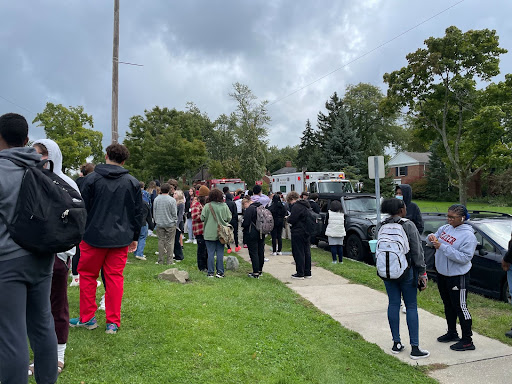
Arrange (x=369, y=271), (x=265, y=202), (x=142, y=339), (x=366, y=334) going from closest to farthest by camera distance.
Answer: (x=142, y=339)
(x=366, y=334)
(x=369, y=271)
(x=265, y=202)

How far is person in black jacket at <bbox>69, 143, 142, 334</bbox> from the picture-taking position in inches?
167

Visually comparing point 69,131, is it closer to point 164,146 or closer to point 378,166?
point 164,146

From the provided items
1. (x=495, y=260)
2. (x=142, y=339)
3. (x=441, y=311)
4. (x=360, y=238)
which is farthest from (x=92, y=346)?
(x=360, y=238)

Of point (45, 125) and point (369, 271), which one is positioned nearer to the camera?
point (369, 271)

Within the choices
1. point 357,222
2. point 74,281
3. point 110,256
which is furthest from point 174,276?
point 357,222

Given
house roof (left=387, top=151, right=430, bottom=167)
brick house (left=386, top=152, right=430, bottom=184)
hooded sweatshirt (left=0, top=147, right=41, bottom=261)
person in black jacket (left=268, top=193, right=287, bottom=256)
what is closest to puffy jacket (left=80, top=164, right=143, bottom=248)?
hooded sweatshirt (left=0, top=147, right=41, bottom=261)

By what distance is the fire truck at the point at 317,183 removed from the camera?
21.2 metres

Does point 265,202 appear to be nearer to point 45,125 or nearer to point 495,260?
point 495,260

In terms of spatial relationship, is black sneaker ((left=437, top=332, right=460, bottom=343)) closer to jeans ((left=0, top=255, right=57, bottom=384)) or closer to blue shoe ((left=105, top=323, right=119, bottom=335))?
blue shoe ((left=105, top=323, right=119, bottom=335))

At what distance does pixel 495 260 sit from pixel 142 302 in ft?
19.3

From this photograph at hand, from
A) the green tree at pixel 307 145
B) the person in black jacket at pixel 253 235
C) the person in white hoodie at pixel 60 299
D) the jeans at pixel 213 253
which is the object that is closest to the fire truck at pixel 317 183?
the person in black jacket at pixel 253 235

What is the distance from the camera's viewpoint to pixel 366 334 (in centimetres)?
549

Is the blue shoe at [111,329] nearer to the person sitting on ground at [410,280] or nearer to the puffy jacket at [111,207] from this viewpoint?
the puffy jacket at [111,207]

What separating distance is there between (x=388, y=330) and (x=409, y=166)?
5990cm
